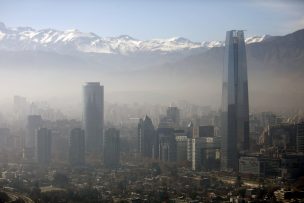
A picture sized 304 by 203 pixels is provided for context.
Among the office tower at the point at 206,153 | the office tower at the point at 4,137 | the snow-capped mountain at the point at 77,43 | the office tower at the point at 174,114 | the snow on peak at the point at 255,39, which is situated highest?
the snow-capped mountain at the point at 77,43

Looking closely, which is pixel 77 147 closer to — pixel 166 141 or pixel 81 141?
pixel 81 141

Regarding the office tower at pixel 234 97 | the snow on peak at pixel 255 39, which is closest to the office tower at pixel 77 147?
the office tower at pixel 234 97

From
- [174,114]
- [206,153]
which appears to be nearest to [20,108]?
[174,114]

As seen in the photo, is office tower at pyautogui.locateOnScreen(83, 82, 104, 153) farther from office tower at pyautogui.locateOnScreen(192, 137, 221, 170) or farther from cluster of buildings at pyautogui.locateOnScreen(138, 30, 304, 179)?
office tower at pyautogui.locateOnScreen(192, 137, 221, 170)

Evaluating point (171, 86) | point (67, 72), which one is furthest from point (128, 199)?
point (67, 72)

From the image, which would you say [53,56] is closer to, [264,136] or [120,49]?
[120,49]

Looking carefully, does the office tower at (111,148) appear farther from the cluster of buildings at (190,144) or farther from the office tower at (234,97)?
the office tower at (234,97)
